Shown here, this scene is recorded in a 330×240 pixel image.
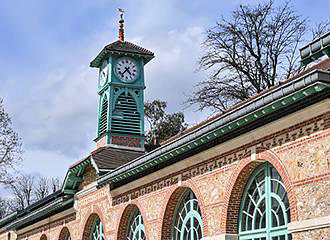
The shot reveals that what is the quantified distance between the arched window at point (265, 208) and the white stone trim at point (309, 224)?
66cm

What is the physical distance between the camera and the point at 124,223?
18.9m

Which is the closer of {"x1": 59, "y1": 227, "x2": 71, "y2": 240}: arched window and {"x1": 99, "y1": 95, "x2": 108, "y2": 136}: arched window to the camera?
{"x1": 99, "y1": 95, "x2": 108, "y2": 136}: arched window

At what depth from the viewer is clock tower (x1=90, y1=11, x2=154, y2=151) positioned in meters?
23.7

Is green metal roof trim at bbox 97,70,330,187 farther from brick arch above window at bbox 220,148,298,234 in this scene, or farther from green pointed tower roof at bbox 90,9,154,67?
green pointed tower roof at bbox 90,9,154,67

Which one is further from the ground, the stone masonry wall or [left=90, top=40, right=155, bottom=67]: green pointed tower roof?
[left=90, top=40, right=155, bottom=67]: green pointed tower roof

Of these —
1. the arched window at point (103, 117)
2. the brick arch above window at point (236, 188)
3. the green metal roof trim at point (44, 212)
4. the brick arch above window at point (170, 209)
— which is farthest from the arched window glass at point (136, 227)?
the arched window at point (103, 117)

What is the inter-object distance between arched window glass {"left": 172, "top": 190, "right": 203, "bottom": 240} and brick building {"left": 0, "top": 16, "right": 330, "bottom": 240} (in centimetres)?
3

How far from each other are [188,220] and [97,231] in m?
6.90

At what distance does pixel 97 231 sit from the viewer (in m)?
21.5

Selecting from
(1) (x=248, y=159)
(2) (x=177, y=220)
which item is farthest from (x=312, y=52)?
(2) (x=177, y=220)

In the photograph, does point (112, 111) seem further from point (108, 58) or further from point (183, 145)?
point (183, 145)

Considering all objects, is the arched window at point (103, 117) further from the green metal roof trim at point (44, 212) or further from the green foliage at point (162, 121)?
the green foliage at point (162, 121)

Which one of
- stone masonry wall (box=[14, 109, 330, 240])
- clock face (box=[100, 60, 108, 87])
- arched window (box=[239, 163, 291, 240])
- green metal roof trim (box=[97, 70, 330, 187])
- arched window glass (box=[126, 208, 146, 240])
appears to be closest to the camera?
green metal roof trim (box=[97, 70, 330, 187])

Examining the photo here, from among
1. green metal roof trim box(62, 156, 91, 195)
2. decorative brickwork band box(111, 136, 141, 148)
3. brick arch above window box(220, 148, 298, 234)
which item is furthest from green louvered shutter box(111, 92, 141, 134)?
brick arch above window box(220, 148, 298, 234)
